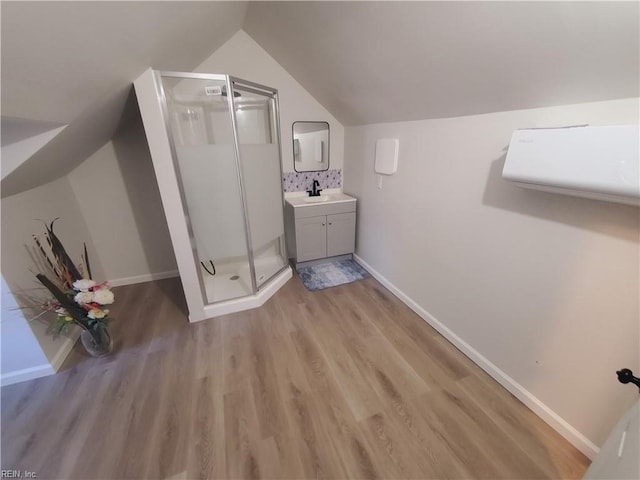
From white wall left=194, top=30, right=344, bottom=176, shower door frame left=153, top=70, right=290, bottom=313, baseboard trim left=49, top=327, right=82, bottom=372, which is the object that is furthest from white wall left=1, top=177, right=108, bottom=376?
white wall left=194, top=30, right=344, bottom=176

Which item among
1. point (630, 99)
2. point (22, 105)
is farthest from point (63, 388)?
point (630, 99)

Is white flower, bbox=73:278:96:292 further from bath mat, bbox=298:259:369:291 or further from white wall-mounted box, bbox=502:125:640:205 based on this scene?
white wall-mounted box, bbox=502:125:640:205

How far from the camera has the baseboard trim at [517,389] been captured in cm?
121

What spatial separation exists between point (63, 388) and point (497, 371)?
2.73 metres

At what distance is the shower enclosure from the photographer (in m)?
1.65

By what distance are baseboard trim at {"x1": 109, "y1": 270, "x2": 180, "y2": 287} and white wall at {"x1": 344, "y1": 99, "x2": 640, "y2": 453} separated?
2.59 meters

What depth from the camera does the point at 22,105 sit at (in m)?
1.01

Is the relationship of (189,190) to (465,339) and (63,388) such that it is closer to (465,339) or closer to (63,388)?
(63,388)

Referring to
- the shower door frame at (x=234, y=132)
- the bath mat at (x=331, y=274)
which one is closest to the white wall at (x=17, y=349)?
the shower door frame at (x=234, y=132)

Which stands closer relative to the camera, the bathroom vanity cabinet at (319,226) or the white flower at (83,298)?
the white flower at (83,298)

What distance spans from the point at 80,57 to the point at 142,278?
2.28 metres

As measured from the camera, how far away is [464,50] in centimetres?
116

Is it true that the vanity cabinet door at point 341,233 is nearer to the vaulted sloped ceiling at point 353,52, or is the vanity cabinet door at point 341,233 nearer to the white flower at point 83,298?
the vaulted sloped ceiling at point 353,52

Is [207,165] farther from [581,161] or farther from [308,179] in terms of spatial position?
[581,161]
